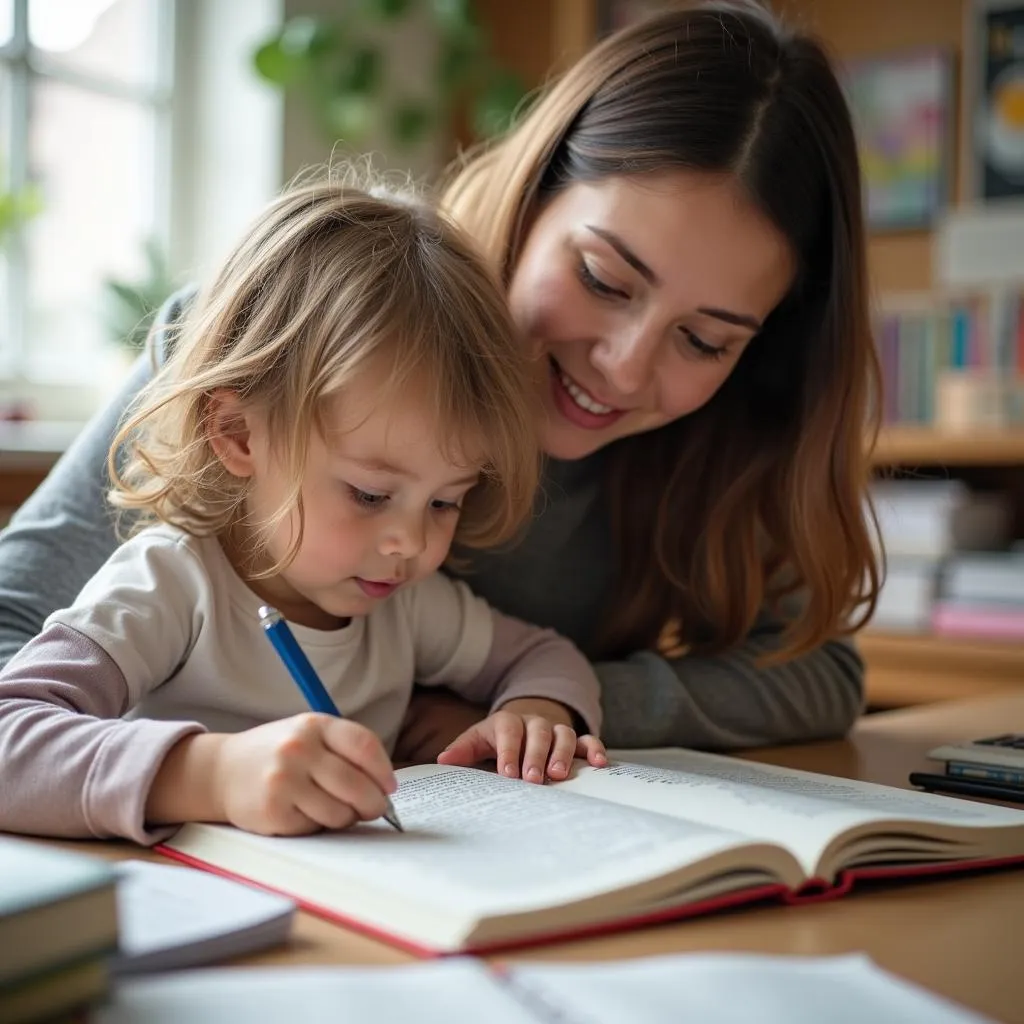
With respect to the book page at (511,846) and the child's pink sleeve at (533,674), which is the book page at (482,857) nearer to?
the book page at (511,846)

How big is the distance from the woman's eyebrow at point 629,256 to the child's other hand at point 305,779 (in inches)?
24.4

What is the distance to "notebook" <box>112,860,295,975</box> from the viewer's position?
1.93 feet

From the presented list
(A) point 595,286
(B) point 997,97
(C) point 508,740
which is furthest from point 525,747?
(B) point 997,97

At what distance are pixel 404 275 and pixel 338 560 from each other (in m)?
0.24

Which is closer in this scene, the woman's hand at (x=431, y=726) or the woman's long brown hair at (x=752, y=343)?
the woman's hand at (x=431, y=726)

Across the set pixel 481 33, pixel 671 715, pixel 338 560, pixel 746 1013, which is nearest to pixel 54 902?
pixel 746 1013

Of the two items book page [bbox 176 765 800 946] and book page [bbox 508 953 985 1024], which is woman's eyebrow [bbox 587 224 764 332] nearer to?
book page [bbox 176 765 800 946]

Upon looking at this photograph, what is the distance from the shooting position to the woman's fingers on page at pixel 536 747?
99 centimetres

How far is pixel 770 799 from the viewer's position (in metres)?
0.91

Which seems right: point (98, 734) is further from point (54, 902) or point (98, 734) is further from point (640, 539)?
point (640, 539)

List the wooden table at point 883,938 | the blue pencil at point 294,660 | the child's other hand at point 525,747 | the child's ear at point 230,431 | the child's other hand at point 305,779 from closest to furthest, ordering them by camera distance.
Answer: the wooden table at point 883,938, the child's other hand at point 305,779, the blue pencil at point 294,660, the child's other hand at point 525,747, the child's ear at point 230,431

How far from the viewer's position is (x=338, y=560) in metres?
1.09

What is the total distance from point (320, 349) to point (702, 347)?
438 millimetres

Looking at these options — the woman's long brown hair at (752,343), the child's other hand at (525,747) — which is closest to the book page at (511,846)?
the child's other hand at (525,747)
